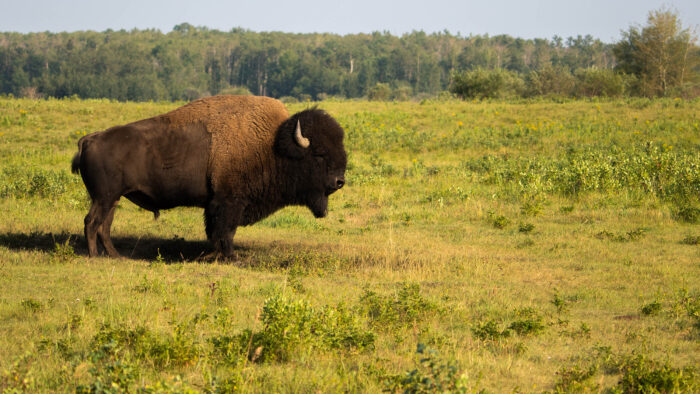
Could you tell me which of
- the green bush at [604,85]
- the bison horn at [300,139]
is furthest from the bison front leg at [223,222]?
the green bush at [604,85]

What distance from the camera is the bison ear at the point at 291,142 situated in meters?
9.41

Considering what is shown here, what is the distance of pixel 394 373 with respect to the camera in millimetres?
4742

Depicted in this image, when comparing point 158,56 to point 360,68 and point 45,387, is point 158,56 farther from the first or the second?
point 45,387

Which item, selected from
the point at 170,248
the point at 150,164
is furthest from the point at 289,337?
the point at 170,248

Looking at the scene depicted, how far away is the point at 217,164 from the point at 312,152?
1.38 m

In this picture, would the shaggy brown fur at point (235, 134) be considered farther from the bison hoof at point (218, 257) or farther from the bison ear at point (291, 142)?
the bison hoof at point (218, 257)

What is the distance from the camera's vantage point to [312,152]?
376 inches

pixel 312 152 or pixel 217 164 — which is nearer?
pixel 217 164

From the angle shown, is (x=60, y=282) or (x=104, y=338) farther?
(x=60, y=282)

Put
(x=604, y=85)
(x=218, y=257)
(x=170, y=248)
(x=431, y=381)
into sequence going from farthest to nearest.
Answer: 1. (x=604, y=85)
2. (x=170, y=248)
3. (x=218, y=257)
4. (x=431, y=381)

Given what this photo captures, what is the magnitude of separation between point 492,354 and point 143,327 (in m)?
2.84

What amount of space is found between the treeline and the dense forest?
18 centimetres

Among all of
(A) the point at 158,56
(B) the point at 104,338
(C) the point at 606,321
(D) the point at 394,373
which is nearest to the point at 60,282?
(B) the point at 104,338

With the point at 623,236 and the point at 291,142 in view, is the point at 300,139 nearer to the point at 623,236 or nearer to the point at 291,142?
the point at 291,142
